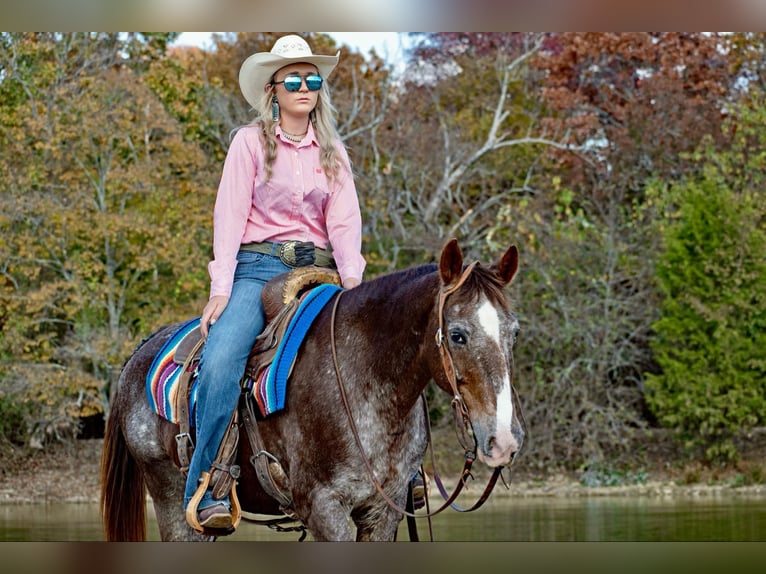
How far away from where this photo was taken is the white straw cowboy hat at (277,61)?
461 cm

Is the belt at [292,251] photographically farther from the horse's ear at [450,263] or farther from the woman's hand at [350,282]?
the horse's ear at [450,263]

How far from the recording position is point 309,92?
461 cm

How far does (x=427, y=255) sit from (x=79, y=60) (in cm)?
520

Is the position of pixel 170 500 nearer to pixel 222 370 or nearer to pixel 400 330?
pixel 222 370

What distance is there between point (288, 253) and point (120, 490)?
4.92 ft

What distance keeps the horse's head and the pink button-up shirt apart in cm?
92

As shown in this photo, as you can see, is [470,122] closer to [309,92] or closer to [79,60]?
[79,60]

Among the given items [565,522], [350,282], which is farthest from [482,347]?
[565,522]

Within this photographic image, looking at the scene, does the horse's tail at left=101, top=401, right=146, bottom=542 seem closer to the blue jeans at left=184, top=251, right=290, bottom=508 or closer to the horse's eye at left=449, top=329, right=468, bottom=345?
the blue jeans at left=184, top=251, right=290, bottom=508

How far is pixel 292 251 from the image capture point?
462cm

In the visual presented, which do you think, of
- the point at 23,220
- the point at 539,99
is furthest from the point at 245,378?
the point at 539,99
